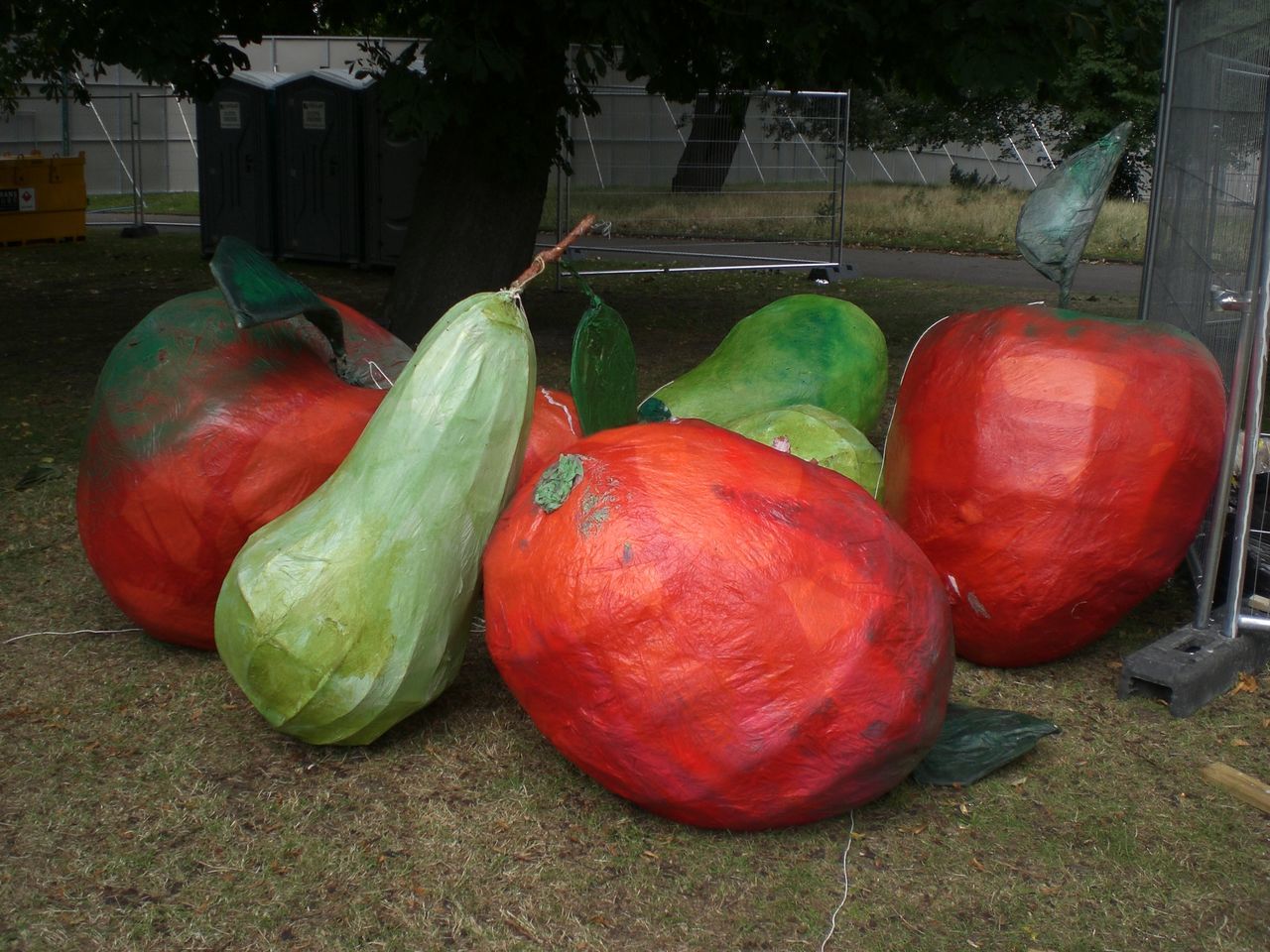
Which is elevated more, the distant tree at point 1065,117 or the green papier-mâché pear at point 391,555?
the distant tree at point 1065,117

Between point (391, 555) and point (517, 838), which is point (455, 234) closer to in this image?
point (391, 555)

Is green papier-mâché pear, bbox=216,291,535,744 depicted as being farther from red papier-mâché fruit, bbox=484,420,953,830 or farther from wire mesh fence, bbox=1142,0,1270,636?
wire mesh fence, bbox=1142,0,1270,636

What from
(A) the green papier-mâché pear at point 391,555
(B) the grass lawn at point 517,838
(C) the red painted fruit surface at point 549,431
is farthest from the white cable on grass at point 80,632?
(C) the red painted fruit surface at point 549,431

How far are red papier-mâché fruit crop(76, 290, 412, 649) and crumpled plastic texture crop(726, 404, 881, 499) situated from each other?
1254 mm

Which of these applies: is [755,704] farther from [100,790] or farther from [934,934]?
[100,790]

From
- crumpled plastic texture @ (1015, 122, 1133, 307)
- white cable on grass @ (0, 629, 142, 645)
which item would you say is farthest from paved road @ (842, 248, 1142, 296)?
white cable on grass @ (0, 629, 142, 645)

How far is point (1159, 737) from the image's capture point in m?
3.51

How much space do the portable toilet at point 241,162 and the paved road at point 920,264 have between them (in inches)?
127

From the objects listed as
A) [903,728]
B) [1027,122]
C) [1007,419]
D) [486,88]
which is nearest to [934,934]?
[903,728]

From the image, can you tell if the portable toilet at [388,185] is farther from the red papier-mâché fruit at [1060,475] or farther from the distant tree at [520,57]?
the red papier-mâché fruit at [1060,475]

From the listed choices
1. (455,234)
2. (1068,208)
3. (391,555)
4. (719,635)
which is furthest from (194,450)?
(455,234)

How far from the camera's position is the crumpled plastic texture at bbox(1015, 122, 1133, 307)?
4270 millimetres

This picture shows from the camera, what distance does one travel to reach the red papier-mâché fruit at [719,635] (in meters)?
2.76

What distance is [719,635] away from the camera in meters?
2.75
